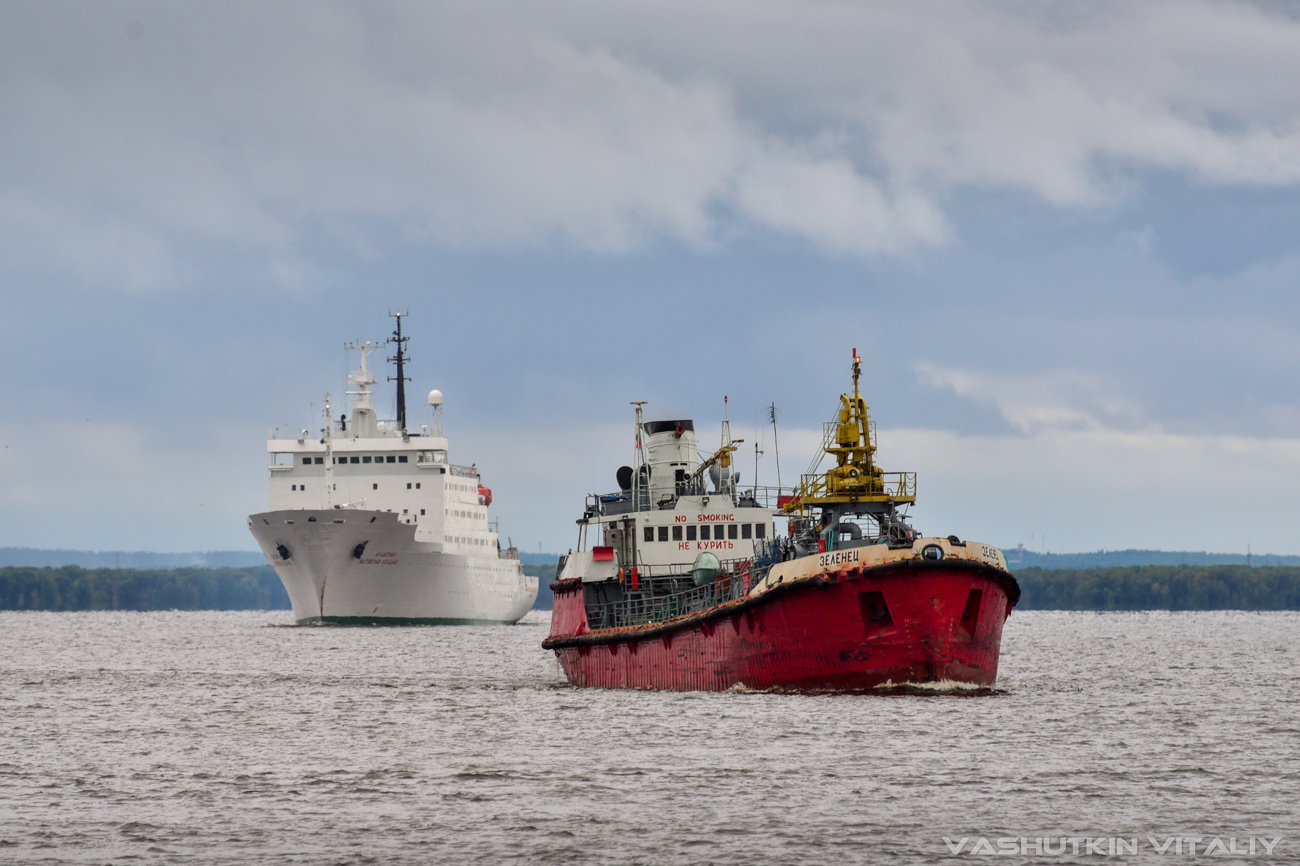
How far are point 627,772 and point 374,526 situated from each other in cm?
6561

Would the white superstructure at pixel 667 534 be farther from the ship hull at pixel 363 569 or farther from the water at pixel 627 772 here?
the ship hull at pixel 363 569

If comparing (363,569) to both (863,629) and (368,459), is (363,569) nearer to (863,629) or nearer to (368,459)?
(368,459)

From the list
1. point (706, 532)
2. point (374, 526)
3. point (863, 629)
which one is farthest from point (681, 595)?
point (374, 526)

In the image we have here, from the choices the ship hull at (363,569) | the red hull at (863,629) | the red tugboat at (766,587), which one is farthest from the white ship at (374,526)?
the red hull at (863,629)

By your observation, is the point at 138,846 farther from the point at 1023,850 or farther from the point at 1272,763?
the point at 1272,763

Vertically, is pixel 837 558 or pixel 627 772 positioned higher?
pixel 837 558

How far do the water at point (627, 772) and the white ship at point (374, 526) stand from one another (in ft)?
148

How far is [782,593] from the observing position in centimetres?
3186

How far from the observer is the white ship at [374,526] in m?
89.1

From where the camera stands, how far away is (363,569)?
9081cm

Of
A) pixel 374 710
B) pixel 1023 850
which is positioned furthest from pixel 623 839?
pixel 374 710

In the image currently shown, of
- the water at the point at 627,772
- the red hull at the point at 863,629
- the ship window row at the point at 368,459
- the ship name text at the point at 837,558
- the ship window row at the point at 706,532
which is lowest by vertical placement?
the water at the point at 627,772

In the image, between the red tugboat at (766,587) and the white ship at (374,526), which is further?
the white ship at (374,526)

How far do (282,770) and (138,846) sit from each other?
264 inches
